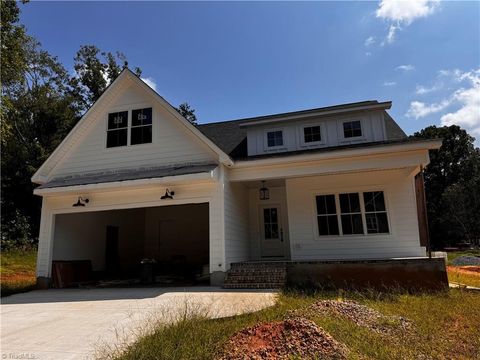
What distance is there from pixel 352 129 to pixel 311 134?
4.85 ft

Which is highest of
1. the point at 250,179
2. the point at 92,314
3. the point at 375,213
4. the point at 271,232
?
Answer: the point at 250,179

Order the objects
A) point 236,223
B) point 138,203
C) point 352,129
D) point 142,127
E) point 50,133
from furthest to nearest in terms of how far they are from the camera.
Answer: point 50,133
point 352,129
point 142,127
point 236,223
point 138,203

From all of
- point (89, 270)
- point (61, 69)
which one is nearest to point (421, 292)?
point (89, 270)

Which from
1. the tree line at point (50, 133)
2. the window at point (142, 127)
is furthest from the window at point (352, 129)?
the tree line at point (50, 133)

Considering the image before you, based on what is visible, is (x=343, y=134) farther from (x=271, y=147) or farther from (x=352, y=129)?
(x=271, y=147)

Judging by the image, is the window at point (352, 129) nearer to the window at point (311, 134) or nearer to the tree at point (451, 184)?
the window at point (311, 134)

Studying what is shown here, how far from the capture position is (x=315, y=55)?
1182 centimetres

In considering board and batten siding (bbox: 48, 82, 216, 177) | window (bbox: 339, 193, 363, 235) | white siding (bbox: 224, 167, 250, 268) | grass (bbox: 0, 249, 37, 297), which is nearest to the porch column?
grass (bbox: 0, 249, 37, 297)

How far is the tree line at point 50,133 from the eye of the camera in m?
17.9

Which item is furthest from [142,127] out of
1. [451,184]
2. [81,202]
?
[451,184]

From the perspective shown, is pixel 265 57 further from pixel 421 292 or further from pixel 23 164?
pixel 23 164

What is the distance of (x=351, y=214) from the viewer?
38.7 feet

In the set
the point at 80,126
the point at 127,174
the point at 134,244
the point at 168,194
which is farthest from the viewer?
the point at 134,244

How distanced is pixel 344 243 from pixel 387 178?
265cm
